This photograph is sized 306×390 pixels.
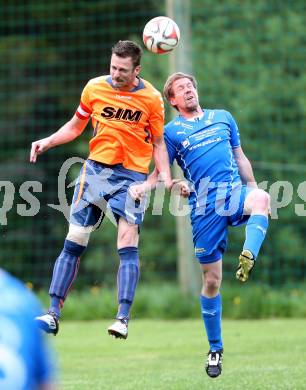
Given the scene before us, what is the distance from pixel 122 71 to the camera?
5.61 meters

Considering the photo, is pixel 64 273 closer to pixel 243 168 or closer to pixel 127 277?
pixel 127 277

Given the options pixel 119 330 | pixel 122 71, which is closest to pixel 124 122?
pixel 122 71

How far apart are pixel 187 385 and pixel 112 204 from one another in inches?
45.8

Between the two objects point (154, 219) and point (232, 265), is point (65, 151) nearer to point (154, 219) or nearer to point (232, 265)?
point (154, 219)

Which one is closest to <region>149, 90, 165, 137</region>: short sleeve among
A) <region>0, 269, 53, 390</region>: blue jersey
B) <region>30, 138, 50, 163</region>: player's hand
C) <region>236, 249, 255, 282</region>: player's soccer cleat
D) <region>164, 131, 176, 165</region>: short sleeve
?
<region>164, 131, 176, 165</region>: short sleeve

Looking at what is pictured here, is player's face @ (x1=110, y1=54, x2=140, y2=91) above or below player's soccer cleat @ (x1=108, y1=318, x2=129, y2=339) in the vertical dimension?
above

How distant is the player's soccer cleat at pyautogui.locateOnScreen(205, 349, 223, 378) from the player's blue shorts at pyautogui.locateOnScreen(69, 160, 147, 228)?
2.99ft

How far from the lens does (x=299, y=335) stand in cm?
841

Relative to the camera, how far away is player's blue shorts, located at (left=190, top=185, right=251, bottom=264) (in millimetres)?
5750

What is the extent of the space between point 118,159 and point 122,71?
538 millimetres

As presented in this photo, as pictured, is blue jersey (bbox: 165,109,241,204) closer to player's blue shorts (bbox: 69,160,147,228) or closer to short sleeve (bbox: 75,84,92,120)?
player's blue shorts (bbox: 69,160,147,228)

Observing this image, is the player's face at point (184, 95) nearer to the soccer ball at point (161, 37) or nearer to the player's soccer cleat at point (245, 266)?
the soccer ball at point (161, 37)

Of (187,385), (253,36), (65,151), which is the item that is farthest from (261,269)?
(187,385)

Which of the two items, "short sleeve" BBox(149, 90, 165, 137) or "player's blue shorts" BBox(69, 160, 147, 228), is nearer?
"player's blue shorts" BBox(69, 160, 147, 228)
